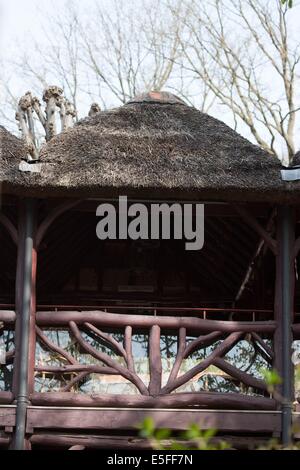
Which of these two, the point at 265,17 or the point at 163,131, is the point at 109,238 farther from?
the point at 265,17

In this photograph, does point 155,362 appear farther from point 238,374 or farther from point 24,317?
point 24,317

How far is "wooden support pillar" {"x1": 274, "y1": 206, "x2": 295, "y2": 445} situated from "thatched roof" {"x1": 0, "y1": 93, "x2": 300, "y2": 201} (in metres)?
0.37

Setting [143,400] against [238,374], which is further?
[238,374]

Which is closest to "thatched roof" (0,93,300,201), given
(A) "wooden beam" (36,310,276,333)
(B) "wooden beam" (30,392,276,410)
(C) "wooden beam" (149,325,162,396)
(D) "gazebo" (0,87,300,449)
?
(D) "gazebo" (0,87,300,449)

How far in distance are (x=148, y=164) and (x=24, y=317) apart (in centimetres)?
178

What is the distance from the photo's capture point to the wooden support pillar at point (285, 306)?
8852mm

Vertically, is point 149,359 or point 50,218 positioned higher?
point 50,218

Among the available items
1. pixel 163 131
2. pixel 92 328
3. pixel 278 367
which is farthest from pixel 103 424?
pixel 163 131

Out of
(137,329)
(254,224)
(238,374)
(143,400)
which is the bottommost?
(143,400)

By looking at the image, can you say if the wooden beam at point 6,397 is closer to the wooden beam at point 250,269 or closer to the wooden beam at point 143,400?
the wooden beam at point 143,400

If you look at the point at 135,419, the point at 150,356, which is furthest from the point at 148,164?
the point at 135,419

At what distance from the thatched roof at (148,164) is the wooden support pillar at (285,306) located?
368mm

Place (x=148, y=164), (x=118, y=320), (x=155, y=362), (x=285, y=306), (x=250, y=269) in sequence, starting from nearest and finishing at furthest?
(x=155, y=362) < (x=118, y=320) < (x=285, y=306) < (x=148, y=164) < (x=250, y=269)

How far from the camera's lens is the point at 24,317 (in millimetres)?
8953
